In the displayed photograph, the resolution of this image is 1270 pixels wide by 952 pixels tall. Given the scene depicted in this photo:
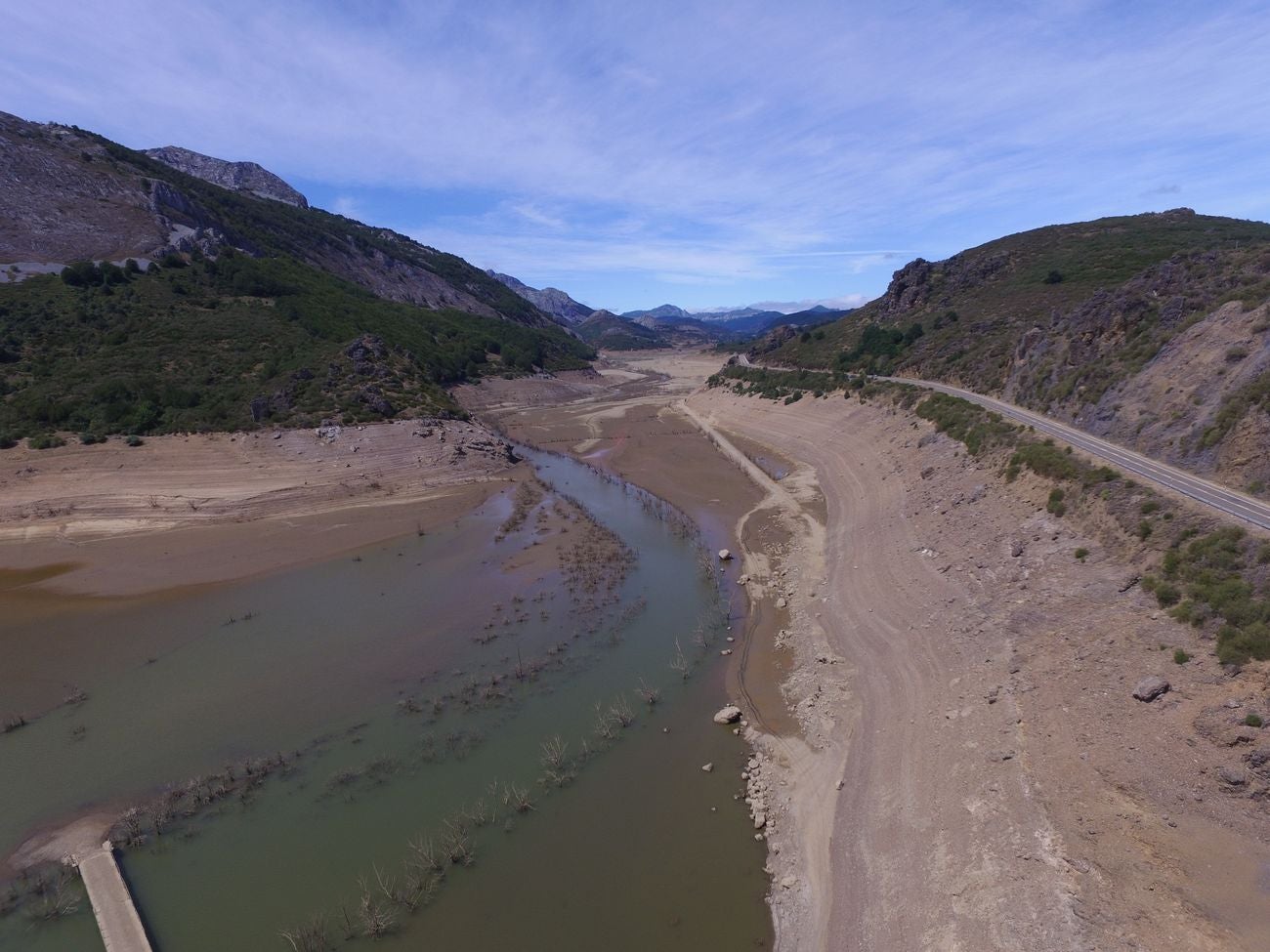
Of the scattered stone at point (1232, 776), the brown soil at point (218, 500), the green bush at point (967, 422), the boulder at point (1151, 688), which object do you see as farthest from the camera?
the green bush at point (967, 422)

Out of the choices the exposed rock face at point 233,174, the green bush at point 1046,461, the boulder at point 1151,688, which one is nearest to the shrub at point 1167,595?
the boulder at point 1151,688

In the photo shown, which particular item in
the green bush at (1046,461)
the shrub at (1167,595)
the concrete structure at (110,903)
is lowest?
the concrete structure at (110,903)

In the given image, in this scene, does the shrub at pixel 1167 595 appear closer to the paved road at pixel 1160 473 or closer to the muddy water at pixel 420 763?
the paved road at pixel 1160 473

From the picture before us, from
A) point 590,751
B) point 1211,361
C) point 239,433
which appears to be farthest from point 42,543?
point 1211,361

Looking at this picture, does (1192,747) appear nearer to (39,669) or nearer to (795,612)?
(795,612)

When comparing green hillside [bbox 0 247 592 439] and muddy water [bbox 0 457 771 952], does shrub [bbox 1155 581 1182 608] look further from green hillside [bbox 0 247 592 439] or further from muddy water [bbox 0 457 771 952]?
green hillside [bbox 0 247 592 439]

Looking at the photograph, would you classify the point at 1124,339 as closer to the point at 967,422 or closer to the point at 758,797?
the point at 967,422

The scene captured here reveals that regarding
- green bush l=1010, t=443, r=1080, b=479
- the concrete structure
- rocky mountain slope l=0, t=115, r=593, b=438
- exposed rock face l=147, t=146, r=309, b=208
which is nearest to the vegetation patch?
green bush l=1010, t=443, r=1080, b=479

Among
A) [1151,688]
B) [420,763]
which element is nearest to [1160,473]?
[1151,688]
